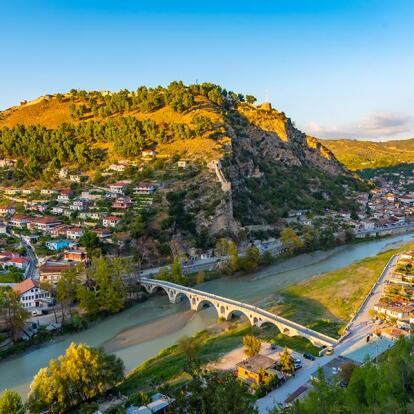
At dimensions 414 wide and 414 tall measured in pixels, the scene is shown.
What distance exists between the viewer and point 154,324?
27.0 m

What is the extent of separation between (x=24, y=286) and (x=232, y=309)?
12820mm

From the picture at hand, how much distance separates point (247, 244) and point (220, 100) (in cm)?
3132

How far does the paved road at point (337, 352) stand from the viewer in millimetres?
15734

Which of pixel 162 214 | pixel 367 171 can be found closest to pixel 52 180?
pixel 162 214

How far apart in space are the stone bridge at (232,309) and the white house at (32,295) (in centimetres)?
735

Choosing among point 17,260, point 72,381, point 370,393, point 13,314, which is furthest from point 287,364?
point 17,260

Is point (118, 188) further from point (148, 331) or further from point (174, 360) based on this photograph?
point (174, 360)

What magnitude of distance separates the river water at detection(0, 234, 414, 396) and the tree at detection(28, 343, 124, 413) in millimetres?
3128

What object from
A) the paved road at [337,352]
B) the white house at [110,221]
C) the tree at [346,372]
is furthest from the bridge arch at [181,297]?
the tree at [346,372]

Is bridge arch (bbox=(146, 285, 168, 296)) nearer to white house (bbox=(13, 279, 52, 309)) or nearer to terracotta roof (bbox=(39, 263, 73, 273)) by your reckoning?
terracotta roof (bbox=(39, 263, 73, 273))

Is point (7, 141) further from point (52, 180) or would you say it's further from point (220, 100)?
point (220, 100)

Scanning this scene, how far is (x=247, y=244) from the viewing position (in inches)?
1708

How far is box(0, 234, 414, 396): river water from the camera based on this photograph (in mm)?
21750

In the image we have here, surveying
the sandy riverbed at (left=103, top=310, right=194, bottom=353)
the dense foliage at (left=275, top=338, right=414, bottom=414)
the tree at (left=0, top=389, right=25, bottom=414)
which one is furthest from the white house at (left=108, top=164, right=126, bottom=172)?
the dense foliage at (left=275, top=338, right=414, bottom=414)
